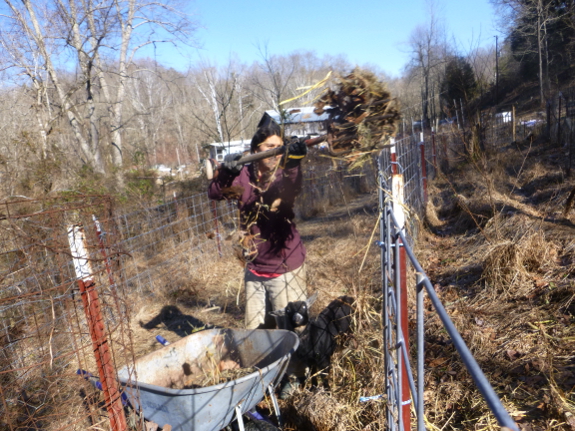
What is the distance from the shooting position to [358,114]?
2.35m

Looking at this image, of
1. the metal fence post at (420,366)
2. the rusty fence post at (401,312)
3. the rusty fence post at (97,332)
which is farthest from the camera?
the rusty fence post at (97,332)

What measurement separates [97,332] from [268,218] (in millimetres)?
1392

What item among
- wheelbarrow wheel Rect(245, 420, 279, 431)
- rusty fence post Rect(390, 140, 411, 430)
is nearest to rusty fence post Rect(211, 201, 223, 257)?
wheelbarrow wheel Rect(245, 420, 279, 431)

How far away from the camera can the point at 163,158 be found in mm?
39219

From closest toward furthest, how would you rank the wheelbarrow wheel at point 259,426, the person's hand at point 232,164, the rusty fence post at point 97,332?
1. the rusty fence post at point 97,332
2. the wheelbarrow wheel at point 259,426
3. the person's hand at point 232,164

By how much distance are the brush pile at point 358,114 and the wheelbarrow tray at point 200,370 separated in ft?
4.52

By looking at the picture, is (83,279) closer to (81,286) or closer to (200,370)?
(81,286)

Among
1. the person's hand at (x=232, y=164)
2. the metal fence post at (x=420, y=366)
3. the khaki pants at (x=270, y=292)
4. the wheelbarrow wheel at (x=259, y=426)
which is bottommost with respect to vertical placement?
the wheelbarrow wheel at (x=259, y=426)

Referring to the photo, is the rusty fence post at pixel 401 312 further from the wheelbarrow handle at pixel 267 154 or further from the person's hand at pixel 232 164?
the person's hand at pixel 232 164

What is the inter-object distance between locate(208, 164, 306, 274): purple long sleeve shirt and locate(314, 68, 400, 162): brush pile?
0.68 metres

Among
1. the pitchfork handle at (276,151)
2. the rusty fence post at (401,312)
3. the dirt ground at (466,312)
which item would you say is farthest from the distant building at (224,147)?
the dirt ground at (466,312)

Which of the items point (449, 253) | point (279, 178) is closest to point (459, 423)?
point (279, 178)

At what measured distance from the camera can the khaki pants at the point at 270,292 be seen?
10.4ft

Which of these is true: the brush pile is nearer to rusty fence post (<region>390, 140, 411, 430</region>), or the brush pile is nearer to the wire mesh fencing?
the wire mesh fencing
